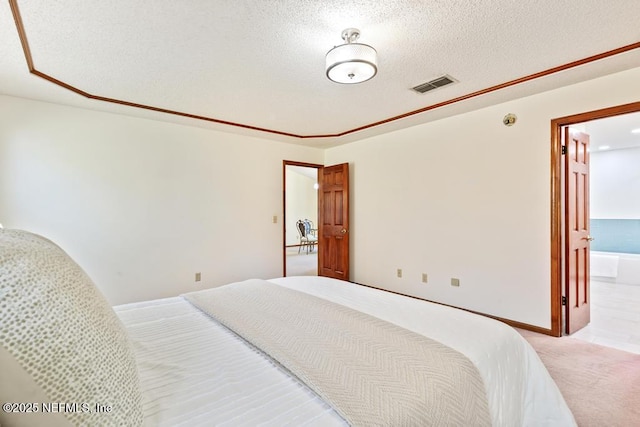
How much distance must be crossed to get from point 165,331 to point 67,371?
0.95 metres

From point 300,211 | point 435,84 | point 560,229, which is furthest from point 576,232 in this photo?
point 300,211

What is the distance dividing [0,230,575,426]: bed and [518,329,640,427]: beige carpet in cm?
56

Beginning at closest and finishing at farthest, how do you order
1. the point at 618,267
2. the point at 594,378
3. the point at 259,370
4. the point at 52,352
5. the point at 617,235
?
the point at 52,352 → the point at 259,370 → the point at 594,378 → the point at 618,267 → the point at 617,235

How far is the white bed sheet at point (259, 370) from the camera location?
900mm

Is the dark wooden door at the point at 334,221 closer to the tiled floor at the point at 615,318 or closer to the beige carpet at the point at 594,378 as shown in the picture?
the beige carpet at the point at 594,378

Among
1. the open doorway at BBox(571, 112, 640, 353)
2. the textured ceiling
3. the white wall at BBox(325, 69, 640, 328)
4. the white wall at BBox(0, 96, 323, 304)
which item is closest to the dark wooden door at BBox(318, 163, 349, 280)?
the white wall at BBox(325, 69, 640, 328)

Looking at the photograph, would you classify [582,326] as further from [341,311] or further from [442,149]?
[341,311]

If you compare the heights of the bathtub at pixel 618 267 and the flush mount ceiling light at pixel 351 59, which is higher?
the flush mount ceiling light at pixel 351 59

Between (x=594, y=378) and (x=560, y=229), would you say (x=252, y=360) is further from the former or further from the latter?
(x=560, y=229)

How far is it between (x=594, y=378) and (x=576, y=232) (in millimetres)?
1492

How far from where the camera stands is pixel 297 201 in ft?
32.1

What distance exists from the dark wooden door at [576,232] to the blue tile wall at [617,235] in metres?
3.68

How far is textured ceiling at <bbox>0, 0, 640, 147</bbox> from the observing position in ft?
5.91

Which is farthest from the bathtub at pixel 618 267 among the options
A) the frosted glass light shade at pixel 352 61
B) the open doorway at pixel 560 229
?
the frosted glass light shade at pixel 352 61
